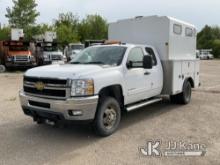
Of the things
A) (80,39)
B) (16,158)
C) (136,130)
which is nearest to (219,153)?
(136,130)

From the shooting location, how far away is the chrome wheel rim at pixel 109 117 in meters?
6.24

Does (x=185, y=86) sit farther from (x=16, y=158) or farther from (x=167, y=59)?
(x=16, y=158)

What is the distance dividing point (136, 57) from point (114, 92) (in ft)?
4.23

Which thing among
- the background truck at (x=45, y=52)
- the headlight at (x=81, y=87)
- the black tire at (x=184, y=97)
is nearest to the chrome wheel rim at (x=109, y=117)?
the headlight at (x=81, y=87)

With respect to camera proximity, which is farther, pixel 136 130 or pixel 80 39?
pixel 80 39

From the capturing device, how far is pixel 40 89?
6.00 m

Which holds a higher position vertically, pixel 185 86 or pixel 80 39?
pixel 80 39

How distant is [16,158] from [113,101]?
2.23m

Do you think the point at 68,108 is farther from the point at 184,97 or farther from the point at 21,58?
the point at 21,58

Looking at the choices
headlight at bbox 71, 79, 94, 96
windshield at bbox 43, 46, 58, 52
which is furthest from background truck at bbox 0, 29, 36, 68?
headlight at bbox 71, 79, 94, 96

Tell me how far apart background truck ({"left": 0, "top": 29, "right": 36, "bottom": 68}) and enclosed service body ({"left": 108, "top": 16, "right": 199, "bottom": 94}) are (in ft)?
51.3

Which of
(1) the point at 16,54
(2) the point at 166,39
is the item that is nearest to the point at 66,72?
(2) the point at 166,39

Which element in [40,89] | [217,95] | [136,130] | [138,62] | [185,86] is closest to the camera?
[40,89]

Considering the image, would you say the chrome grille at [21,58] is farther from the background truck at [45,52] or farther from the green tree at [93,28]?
the green tree at [93,28]
